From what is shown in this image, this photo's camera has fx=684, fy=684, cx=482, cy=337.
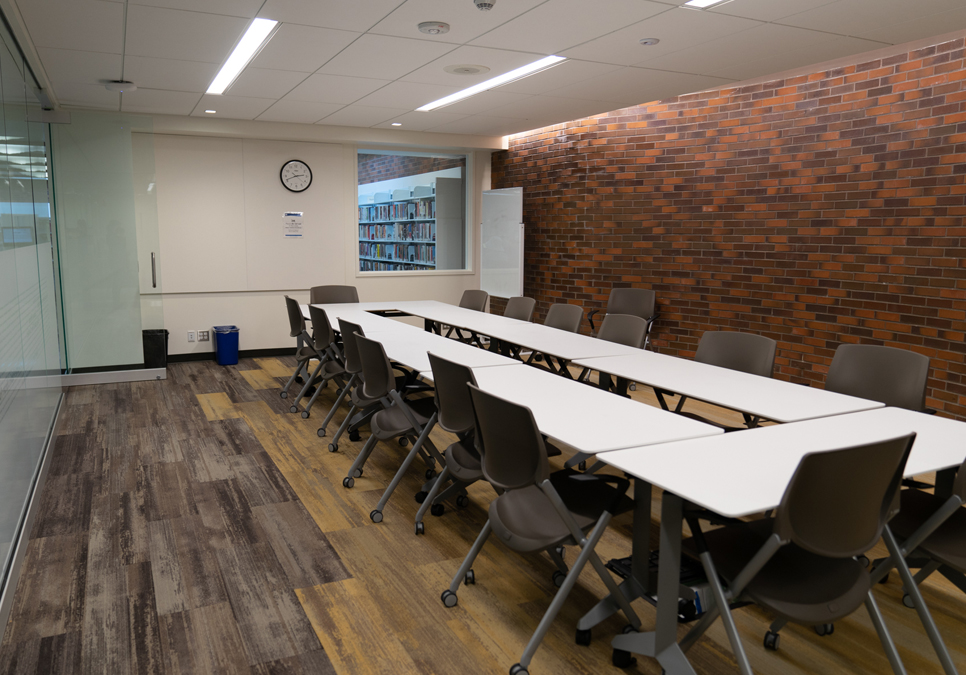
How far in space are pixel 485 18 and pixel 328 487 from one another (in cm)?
284

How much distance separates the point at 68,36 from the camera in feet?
13.7

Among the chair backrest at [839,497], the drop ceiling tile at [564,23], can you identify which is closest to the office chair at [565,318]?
the drop ceiling tile at [564,23]

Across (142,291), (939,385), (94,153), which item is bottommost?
(939,385)

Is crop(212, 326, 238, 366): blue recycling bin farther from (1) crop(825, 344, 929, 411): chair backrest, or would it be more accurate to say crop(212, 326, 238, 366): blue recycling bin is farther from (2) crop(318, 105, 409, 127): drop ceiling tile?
(1) crop(825, 344, 929, 411): chair backrest

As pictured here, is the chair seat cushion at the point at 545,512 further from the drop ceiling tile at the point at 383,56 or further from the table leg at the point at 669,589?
the drop ceiling tile at the point at 383,56

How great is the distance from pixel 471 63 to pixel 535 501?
→ 3339 millimetres

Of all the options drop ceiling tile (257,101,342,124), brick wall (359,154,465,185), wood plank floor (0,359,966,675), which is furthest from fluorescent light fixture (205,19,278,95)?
brick wall (359,154,465,185)

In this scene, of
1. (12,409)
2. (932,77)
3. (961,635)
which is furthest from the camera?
(932,77)

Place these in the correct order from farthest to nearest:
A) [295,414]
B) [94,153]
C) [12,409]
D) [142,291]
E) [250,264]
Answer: [250,264] → [142,291] → [94,153] → [295,414] → [12,409]

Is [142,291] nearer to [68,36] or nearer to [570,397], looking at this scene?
[68,36]

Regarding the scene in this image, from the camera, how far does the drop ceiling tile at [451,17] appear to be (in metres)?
3.56

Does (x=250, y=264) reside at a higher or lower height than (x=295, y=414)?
higher

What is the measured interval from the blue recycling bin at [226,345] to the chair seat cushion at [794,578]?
6.53 m

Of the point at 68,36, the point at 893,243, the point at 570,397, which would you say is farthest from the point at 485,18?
the point at 893,243
